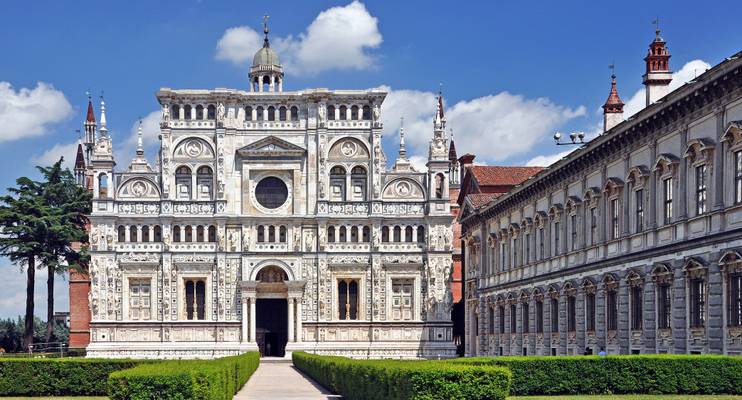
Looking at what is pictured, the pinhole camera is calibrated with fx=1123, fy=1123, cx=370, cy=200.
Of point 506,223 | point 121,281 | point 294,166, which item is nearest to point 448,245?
point 294,166

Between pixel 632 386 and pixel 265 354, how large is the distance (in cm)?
6783

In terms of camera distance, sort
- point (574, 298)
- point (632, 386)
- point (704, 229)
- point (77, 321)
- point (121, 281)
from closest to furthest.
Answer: point (632, 386) < point (704, 229) < point (574, 298) < point (121, 281) < point (77, 321)

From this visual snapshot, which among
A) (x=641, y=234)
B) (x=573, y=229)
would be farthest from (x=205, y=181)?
(x=641, y=234)

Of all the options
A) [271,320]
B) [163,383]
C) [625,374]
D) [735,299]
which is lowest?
[271,320]

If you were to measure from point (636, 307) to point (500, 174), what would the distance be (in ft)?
182

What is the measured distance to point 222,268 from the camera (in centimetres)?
9544

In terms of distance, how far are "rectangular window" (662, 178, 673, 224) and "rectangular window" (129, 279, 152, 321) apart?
5941 centimetres

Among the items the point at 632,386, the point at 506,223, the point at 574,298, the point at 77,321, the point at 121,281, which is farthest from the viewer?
the point at 77,321

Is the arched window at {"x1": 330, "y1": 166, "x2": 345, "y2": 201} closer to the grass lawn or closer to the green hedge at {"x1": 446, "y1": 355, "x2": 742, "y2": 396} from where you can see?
the green hedge at {"x1": 446, "y1": 355, "x2": 742, "y2": 396}

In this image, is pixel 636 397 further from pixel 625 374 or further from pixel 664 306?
pixel 664 306

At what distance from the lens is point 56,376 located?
4269 centimetres

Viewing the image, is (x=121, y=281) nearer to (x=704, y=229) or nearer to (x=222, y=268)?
(x=222, y=268)

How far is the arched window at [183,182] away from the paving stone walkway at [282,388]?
109ft

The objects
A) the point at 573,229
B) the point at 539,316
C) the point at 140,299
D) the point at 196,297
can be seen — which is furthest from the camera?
the point at 196,297
